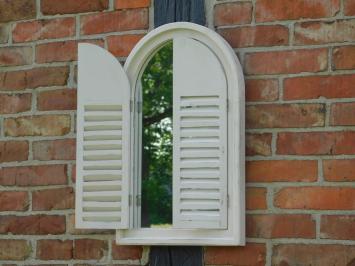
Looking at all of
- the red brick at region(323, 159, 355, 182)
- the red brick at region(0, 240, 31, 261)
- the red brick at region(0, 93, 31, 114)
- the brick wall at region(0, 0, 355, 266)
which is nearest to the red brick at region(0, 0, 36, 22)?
the brick wall at region(0, 0, 355, 266)

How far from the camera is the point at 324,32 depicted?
230 centimetres

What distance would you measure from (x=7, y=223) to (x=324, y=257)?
41.2 inches

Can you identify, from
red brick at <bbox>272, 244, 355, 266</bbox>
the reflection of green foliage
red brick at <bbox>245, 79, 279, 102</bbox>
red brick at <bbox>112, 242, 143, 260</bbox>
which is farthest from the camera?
the reflection of green foliage

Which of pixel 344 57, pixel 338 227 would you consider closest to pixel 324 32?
pixel 344 57

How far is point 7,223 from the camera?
2607 millimetres

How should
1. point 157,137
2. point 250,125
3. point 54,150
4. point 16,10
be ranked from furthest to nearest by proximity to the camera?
point 157,137, point 16,10, point 54,150, point 250,125

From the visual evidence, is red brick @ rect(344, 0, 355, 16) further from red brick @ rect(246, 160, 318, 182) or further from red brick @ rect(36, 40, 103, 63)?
red brick @ rect(36, 40, 103, 63)

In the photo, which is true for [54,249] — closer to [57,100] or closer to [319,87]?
[57,100]

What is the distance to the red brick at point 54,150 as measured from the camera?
2551mm

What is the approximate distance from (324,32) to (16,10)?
1.05 m

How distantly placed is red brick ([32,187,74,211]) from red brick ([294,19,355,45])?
2.87ft

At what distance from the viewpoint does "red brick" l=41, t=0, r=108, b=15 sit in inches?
101

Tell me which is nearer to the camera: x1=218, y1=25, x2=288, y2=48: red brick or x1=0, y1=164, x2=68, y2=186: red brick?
x1=218, y1=25, x2=288, y2=48: red brick

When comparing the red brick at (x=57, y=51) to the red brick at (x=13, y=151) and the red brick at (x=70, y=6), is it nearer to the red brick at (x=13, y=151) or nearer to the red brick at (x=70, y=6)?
the red brick at (x=70, y=6)
